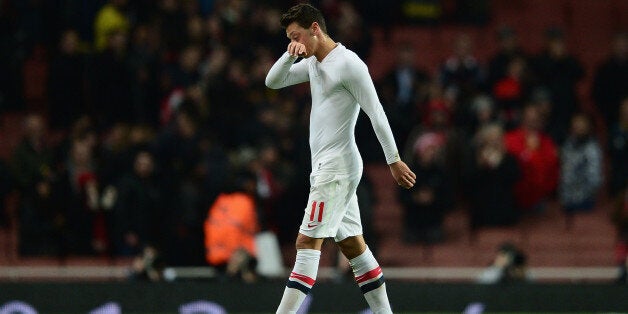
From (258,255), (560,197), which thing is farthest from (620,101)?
(258,255)

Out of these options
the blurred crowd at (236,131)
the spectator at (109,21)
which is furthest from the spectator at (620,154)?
the spectator at (109,21)

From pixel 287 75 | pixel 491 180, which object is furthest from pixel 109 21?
pixel 287 75

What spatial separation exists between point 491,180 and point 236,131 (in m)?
2.78

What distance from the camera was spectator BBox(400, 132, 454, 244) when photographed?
13.4m

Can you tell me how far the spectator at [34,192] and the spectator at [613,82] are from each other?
20.1ft

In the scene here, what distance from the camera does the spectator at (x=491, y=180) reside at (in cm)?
1333

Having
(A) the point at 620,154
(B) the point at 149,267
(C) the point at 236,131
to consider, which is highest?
(C) the point at 236,131

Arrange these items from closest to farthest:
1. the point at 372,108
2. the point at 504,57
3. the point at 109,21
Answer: the point at 372,108
the point at 504,57
the point at 109,21

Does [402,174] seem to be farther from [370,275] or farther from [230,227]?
[230,227]

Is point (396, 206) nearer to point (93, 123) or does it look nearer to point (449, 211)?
point (449, 211)

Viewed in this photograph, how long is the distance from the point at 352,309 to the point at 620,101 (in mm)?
5810

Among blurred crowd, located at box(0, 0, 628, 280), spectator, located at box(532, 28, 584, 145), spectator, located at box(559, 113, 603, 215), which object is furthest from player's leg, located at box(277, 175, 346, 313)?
spectator, located at box(532, 28, 584, 145)

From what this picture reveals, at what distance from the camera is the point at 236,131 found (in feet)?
46.3

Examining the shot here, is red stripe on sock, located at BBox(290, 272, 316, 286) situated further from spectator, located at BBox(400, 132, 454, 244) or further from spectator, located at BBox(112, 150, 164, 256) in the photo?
spectator, located at BBox(400, 132, 454, 244)
